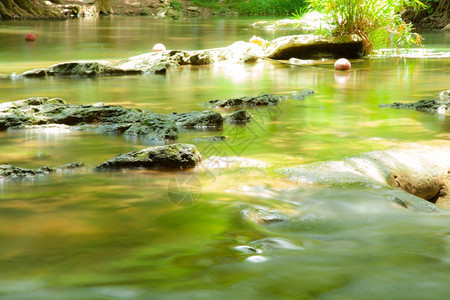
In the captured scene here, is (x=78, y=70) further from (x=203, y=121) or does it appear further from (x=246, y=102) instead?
(x=203, y=121)

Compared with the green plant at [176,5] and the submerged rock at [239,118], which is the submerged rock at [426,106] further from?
the green plant at [176,5]

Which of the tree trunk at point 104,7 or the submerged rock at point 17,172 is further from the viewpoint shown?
the tree trunk at point 104,7

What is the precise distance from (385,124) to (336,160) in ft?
5.79

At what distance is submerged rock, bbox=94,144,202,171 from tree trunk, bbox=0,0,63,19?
2495 centimetres

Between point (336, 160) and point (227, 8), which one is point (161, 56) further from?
point (227, 8)

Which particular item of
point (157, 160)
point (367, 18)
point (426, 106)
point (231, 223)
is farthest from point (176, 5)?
point (231, 223)

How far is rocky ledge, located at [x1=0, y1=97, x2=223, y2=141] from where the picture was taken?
5.33 metres

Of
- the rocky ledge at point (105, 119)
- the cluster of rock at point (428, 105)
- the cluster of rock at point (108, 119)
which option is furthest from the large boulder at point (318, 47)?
the rocky ledge at point (105, 119)

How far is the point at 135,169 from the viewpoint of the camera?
4.11m

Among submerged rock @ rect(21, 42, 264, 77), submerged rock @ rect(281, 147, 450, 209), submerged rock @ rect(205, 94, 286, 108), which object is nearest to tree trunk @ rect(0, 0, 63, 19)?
submerged rock @ rect(21, 42, 264, 77)

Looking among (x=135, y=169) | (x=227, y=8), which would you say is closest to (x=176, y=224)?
(x=135, y=169)

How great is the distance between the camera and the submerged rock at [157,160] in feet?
13.6

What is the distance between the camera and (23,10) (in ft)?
89.6

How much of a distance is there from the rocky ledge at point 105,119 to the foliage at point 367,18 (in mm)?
7411
